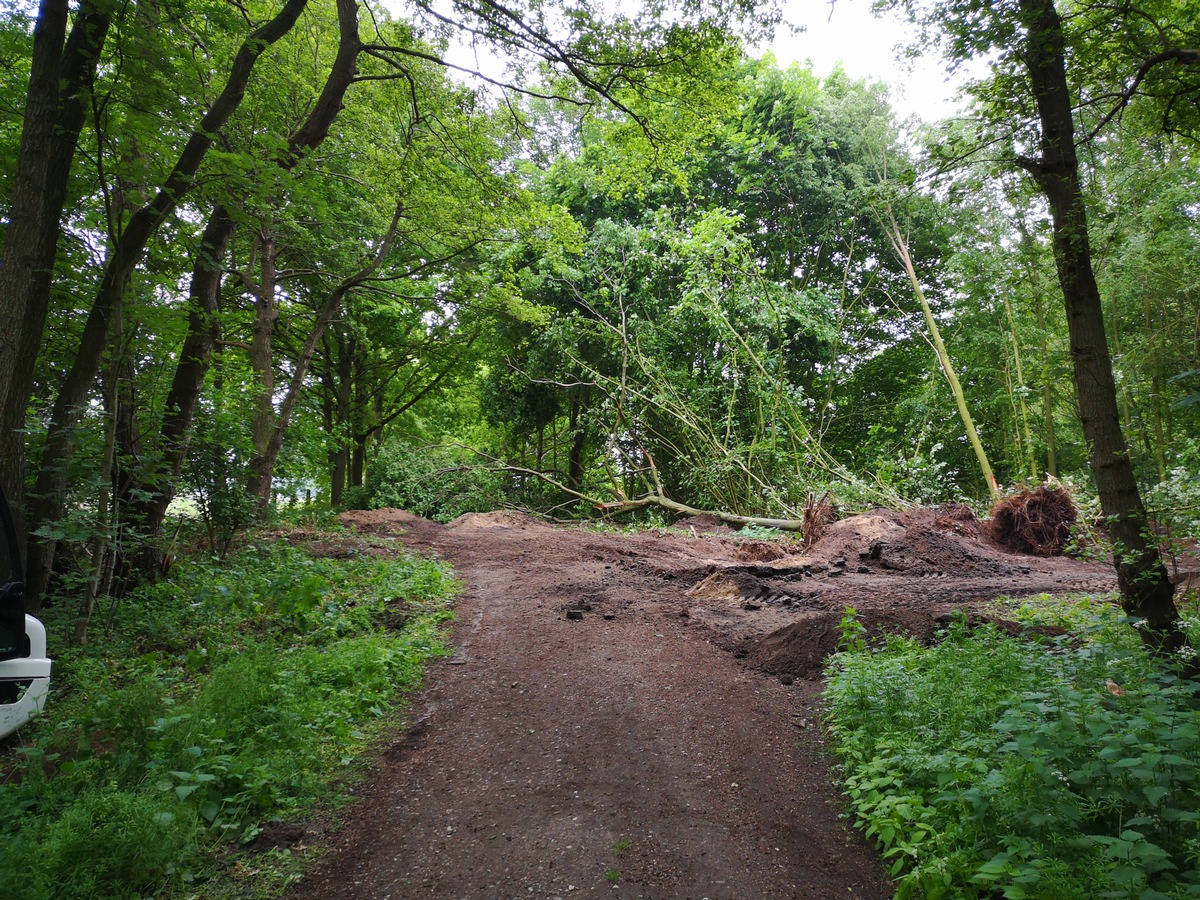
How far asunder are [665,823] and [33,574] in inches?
216

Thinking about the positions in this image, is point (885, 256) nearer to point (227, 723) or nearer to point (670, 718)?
point (670, 718)

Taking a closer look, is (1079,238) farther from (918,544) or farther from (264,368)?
(264,368)

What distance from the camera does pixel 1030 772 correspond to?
8.48 feet

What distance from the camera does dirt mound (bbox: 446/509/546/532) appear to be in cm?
1431

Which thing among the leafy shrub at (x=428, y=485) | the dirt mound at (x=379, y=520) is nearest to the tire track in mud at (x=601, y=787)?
the dirt mound at (x=379, y=520)

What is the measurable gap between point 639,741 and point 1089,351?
11.4 ft

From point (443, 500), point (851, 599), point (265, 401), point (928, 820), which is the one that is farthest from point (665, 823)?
point (443, 500)

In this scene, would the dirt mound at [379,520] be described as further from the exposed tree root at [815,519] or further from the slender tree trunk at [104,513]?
the exposed tree root at [815,519]

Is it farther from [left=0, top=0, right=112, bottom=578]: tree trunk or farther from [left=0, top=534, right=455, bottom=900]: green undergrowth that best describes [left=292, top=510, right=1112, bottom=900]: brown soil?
[left=0, top=0, right=112, bottom=578]: tree trunk

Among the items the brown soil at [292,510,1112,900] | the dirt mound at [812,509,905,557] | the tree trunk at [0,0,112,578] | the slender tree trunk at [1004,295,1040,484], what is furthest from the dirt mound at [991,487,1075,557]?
the tree trunk at [0,0,112,578]

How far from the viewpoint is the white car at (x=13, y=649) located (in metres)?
3.49

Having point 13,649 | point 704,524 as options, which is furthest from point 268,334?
point 704,524

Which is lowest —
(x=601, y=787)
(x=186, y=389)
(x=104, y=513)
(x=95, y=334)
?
(x=601, y=787)

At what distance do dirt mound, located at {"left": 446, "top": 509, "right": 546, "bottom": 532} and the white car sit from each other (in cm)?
1019
